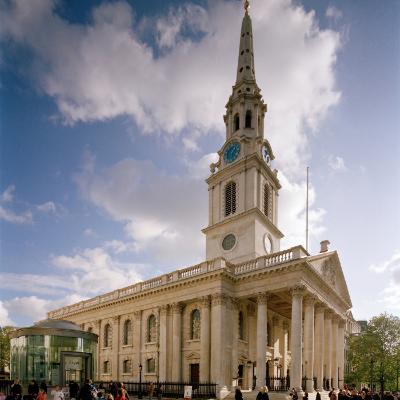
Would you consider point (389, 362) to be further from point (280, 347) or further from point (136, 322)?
point (136, 322)

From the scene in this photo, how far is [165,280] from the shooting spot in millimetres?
39219

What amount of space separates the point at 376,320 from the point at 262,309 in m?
30.4

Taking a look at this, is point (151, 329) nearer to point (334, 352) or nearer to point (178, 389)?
point (178, 389)

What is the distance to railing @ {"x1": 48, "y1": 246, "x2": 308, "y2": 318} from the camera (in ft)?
105

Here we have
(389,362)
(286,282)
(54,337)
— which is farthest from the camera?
(389,362)

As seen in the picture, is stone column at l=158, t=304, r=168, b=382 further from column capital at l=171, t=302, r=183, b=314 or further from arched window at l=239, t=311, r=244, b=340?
arched window at l=239, t=311, r=244, b=340

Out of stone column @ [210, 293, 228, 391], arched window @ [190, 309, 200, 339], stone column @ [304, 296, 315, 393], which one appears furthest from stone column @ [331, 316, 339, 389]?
arched window @ [190, 309, 200, 339]

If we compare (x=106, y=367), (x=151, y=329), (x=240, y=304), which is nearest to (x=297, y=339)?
(x=240, y=304)

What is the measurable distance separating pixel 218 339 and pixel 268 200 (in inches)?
711

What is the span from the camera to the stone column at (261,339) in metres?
30.5

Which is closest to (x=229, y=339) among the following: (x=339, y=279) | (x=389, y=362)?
(x=339, y=279)

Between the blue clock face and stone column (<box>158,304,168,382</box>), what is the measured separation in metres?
17.9

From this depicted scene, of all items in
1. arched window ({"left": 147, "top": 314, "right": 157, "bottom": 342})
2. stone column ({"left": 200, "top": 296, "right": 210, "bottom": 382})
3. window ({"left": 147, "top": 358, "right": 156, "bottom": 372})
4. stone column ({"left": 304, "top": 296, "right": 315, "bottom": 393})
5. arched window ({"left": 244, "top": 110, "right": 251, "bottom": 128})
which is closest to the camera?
stone column ({"left": 304, "top": 296, "right": 315, "bottom": 393})

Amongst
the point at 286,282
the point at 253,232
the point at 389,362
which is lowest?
the point at 389,362
